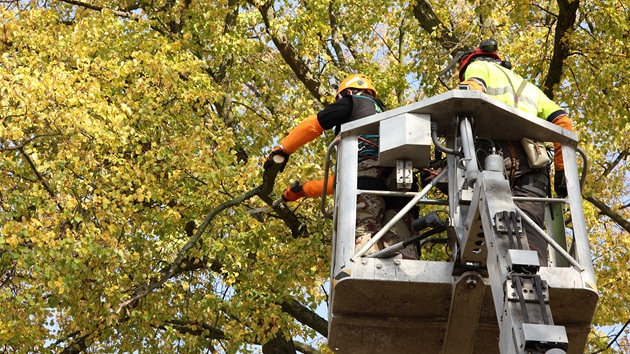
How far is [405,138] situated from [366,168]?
73 cm

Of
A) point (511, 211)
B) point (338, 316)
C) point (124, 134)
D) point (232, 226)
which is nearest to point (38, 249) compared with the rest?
point (124, 134)

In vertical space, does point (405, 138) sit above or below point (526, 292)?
above

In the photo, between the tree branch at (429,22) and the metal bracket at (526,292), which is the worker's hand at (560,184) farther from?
the tree branch at (429,22)

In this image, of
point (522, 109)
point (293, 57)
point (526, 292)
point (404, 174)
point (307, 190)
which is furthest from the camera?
point (293, 57)

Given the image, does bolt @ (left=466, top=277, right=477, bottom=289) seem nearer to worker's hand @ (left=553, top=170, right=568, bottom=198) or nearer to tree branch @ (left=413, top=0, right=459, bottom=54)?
worker's hand @ (left=553, top=170, right=568, bottom=198)

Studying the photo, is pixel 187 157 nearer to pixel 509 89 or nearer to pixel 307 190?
pixel 307 190

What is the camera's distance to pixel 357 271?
6895mm

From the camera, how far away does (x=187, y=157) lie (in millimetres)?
12906

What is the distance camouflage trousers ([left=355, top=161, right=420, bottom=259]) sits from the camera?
25.5 feet

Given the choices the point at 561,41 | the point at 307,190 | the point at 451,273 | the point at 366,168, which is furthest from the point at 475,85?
the point at 561,41

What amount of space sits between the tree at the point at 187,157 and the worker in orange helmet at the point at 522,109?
255 cm

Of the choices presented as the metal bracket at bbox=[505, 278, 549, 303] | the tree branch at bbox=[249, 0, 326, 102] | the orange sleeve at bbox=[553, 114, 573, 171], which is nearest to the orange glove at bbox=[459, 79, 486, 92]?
the orange sleeve at bbox=[553, 114, 573, 171]

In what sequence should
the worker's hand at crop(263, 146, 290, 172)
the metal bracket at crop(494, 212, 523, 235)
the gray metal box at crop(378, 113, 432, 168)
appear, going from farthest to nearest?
the worker's hand at crop(263, 146, 290, 172) → the gray metal box at crop(378, 113, 432, 168) → the metal bracket at crop(494, 212, 523, 235)

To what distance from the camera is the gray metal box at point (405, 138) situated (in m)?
7.38
